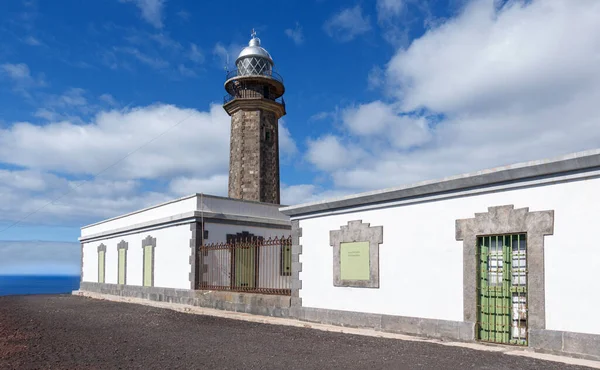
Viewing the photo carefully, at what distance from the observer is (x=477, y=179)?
862cm

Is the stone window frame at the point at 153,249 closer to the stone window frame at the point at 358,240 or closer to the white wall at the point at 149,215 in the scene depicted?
the white wall at the point at 149,215

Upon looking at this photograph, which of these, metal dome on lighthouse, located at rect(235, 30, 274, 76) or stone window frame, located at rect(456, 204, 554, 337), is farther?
metal dome on lighthouse, located at rect(235, 30, 274, 76)

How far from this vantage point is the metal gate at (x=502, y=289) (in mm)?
8148

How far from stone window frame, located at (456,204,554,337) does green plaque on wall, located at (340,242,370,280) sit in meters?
2.28

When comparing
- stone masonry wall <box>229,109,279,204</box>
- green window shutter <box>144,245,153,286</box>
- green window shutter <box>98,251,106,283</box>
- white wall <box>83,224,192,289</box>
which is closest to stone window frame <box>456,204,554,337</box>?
white wall <box>83,224,192,289</box>

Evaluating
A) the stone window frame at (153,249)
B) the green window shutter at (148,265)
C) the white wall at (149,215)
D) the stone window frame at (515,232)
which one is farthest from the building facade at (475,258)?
the green window shutter at (148,265)

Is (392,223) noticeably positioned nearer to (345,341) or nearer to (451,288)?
(451,288)

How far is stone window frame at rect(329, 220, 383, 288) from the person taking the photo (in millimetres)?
10484

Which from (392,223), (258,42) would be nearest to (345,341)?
(392,223)

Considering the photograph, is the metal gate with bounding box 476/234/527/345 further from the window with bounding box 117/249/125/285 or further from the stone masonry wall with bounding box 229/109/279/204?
the window with bounding box 117/249/125/285

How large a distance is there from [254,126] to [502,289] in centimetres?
1626

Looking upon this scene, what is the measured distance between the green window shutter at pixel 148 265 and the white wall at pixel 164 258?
0.44 m

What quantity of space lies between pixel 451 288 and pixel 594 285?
7.68 feet

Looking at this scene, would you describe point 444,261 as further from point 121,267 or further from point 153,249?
point 121,267
